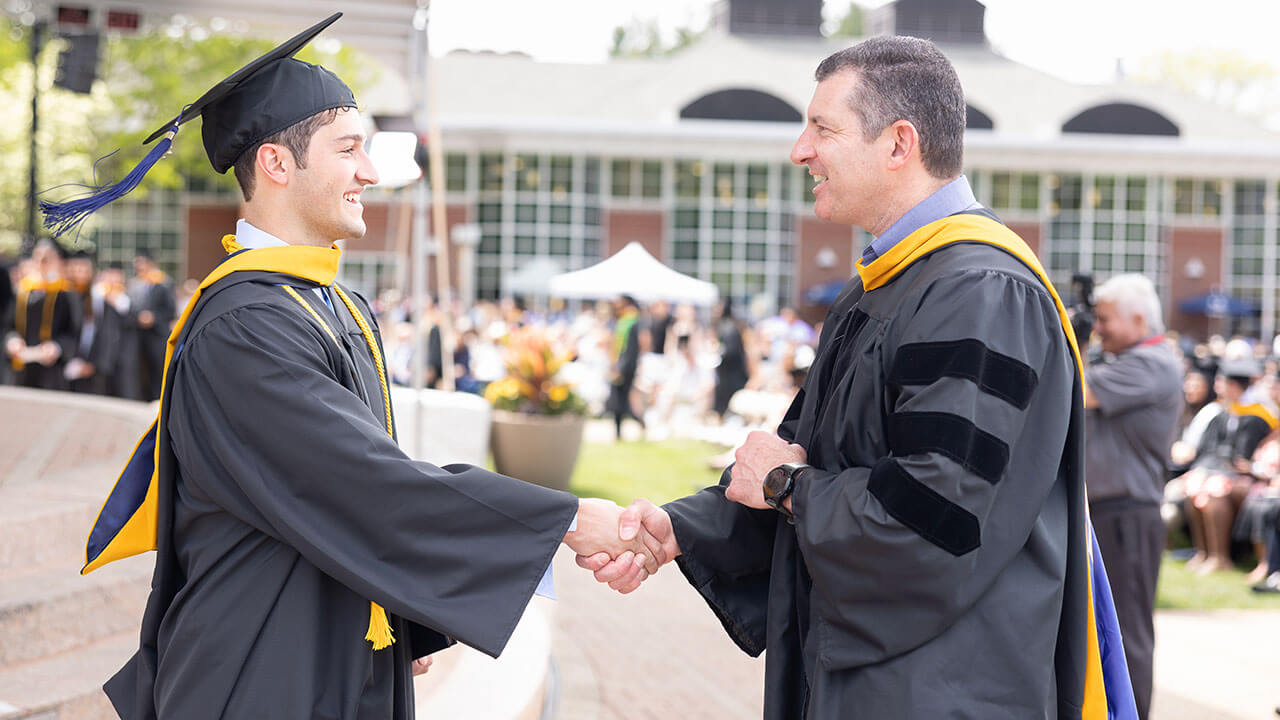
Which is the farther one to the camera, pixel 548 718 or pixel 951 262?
pixel 548 718

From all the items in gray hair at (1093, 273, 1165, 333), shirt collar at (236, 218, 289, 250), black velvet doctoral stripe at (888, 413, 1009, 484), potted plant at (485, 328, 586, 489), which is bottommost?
potted plant at (485, 328, 586, 489)

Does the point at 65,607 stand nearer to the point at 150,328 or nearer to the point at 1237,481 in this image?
the point at 1237,481

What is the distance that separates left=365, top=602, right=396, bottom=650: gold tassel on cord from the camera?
2455 mm

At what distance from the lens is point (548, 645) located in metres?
5.17

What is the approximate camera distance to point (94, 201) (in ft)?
8.70

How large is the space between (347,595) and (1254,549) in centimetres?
945

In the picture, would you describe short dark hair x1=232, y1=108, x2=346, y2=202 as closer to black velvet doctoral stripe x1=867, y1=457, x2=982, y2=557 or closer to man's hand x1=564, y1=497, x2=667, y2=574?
man's hand x1=564, y1=497, x2=667, y2=574

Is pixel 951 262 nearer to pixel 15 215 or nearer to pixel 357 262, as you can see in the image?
pixel 15 215

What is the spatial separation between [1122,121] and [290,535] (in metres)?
40.6

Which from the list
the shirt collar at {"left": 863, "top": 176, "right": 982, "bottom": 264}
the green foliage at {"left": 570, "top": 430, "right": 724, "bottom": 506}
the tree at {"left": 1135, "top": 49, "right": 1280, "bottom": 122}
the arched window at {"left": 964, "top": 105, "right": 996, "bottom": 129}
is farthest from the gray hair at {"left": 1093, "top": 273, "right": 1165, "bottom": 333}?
the tree at {"left": 1135, "top": 49, "right": 1280, "bottom": 122}

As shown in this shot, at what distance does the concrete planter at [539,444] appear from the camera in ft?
35.6

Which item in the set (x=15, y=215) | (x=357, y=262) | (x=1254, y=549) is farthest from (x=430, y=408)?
(x=357, y=262)

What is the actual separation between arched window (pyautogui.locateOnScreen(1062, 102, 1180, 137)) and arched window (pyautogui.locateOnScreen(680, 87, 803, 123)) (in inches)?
384

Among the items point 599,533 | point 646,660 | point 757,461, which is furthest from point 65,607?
point 646,660
